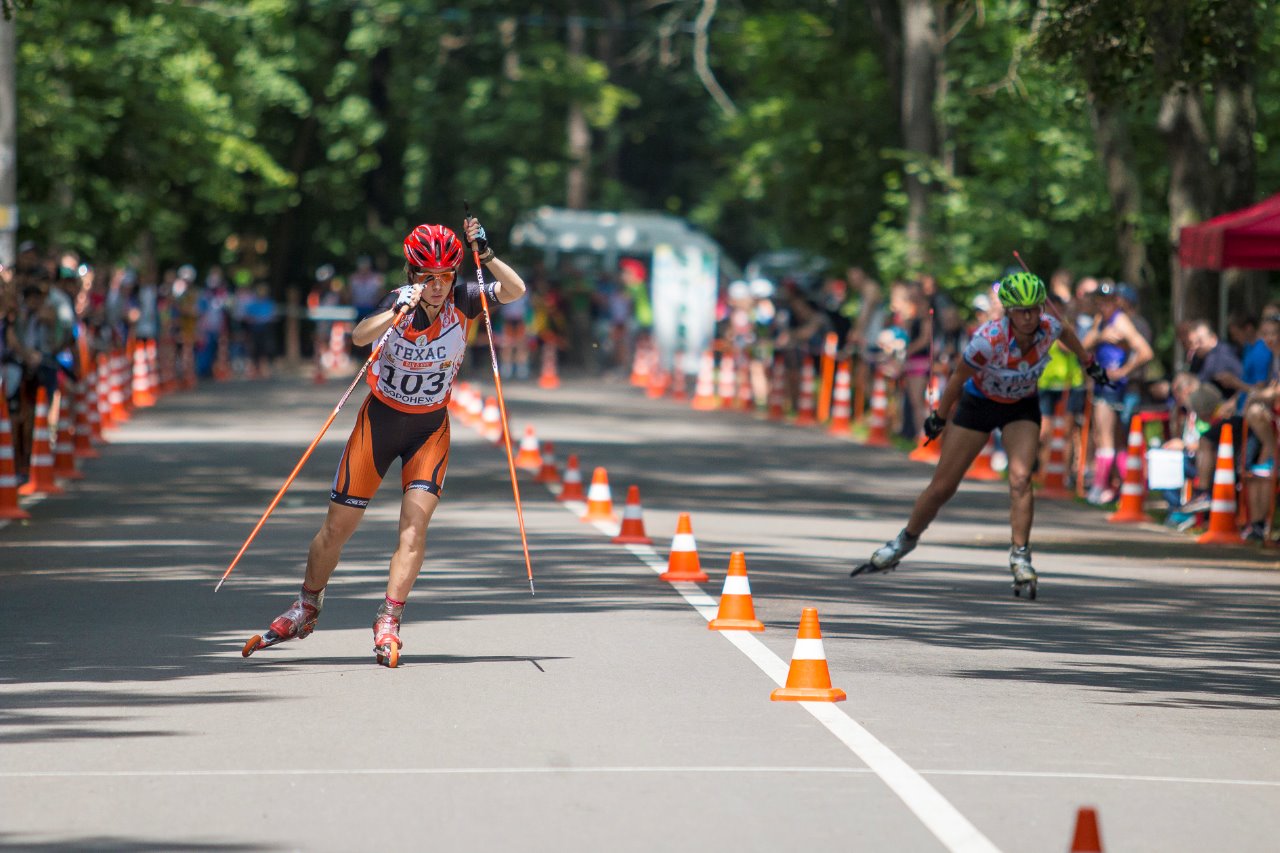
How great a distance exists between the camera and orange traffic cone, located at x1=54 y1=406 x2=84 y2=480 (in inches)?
848

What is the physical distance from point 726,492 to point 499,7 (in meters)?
40.7

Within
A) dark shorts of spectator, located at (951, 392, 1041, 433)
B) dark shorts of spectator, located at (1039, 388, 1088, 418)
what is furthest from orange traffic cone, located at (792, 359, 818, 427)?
dark shorts of spectator, located at (951, 392, 1041, 433)

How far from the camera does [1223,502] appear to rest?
17625 millimetres

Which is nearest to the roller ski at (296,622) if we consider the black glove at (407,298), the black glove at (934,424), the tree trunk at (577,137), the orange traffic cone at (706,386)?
the black glove at (407,298)

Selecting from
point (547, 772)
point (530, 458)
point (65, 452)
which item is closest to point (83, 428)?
point (65, 452)

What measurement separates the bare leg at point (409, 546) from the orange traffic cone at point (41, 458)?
388 inches

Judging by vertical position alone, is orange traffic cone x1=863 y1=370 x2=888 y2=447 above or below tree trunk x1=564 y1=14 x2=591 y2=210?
below

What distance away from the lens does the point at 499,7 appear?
60.2m

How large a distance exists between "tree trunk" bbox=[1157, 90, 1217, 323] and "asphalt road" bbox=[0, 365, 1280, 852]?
5378 millimetres

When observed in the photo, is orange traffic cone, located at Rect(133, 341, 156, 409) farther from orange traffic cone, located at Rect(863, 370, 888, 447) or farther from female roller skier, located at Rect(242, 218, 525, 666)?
female roller skier, located at Rect(242, 218, 525, 666)

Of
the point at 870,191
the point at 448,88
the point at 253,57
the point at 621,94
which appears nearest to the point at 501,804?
the point at 870,191

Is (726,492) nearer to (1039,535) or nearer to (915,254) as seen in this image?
(1039,535)

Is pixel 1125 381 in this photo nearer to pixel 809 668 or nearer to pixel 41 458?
pixel 41 458

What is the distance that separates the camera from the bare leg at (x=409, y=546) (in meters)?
10.3
